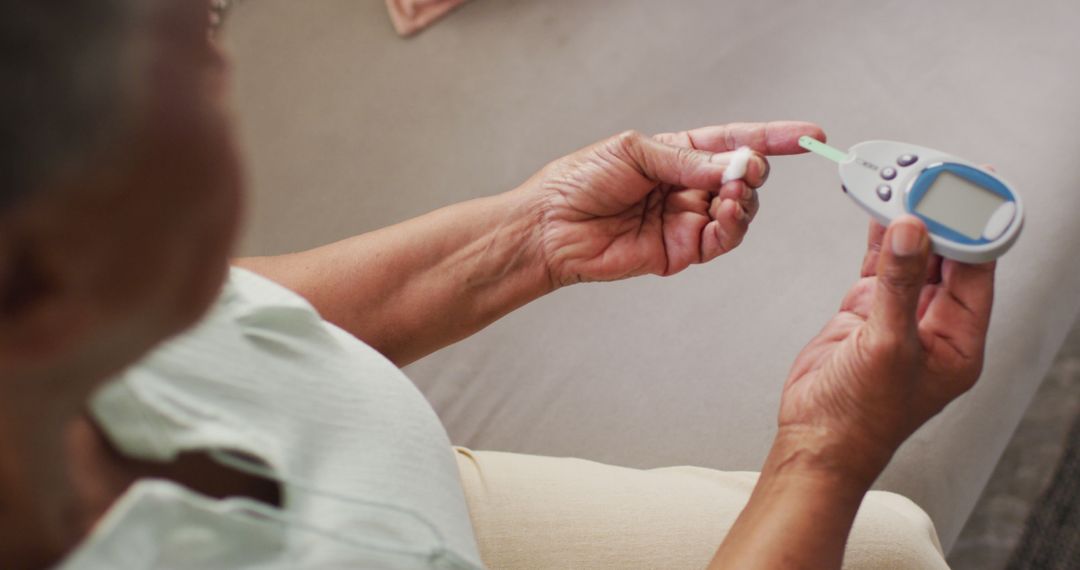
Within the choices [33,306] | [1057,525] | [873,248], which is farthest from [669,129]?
[33,306]

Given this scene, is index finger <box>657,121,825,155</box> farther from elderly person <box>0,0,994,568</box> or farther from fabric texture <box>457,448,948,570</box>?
fabric texture <box>457,448,948,570</box>

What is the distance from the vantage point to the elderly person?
338 mm

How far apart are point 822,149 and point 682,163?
0.37ft

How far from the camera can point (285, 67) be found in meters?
1.27

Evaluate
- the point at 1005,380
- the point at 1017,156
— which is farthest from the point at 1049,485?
the point at 1017,156

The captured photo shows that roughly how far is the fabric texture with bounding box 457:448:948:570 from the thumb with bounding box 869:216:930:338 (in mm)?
197

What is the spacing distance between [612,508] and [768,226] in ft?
1.26

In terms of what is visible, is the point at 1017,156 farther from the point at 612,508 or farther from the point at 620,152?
the point at 612,508

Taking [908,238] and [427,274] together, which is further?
[427,274]

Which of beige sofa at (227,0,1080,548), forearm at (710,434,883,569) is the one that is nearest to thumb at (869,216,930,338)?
forearm at (710,434,883,569)

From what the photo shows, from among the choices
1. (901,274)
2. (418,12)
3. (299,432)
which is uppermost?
(418,12)

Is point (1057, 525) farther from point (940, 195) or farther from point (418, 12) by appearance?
point (418, 12)

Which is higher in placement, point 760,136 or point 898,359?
point 760,136

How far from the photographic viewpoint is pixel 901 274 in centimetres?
63
